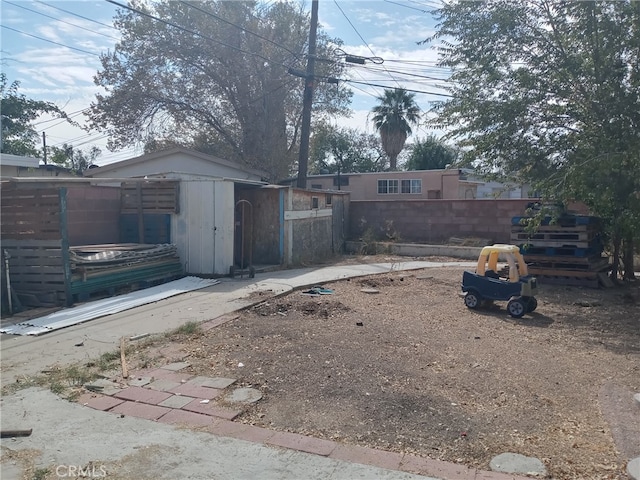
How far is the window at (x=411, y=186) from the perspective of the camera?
28.1 m

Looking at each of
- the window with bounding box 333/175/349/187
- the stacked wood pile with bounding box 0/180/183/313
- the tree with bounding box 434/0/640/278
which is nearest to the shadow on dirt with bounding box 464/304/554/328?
the tree with bounding box 434/0/640/278

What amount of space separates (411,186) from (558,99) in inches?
677

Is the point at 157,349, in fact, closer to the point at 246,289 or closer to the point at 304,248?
the point at 246,289

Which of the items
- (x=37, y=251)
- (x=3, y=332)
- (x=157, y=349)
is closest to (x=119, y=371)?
(x=157, y=349)

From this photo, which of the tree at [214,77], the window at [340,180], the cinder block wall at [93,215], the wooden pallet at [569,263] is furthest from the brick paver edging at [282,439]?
the window at [340,180]

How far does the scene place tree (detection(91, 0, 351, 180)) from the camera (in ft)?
80.0

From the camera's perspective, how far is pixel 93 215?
42.1 ft

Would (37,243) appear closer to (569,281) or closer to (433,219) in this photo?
Answer: (569,281)

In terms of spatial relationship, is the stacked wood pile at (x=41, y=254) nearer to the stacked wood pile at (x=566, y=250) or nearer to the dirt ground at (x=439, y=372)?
the dirt ground at (x=439, y=372)

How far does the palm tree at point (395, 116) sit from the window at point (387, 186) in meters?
8.71

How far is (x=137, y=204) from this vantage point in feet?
43.8

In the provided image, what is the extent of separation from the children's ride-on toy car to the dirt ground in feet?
0.91

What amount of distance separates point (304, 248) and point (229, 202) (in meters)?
4.12

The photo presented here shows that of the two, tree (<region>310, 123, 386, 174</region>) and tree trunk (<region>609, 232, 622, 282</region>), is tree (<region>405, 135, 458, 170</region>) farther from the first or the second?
tree trunk (<region>609, 232, 622, 282</region>)
